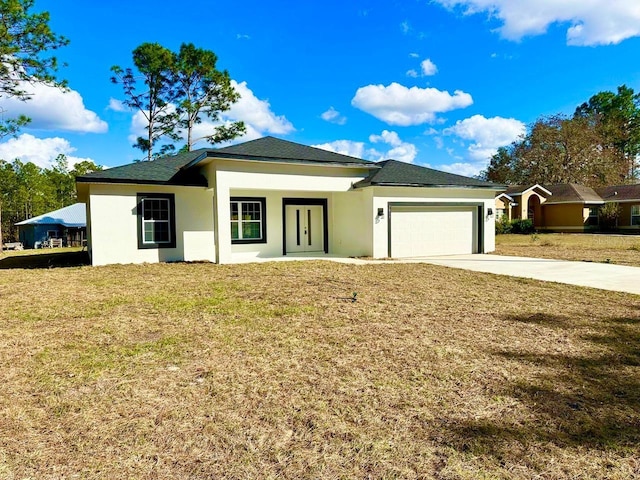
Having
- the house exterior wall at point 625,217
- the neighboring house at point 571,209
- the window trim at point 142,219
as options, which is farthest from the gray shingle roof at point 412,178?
the house exterior wall at point 625,217

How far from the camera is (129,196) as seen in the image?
1308 centimetres

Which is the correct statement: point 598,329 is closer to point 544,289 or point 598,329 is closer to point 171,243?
point 544,289

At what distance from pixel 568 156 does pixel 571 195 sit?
37.2 feet

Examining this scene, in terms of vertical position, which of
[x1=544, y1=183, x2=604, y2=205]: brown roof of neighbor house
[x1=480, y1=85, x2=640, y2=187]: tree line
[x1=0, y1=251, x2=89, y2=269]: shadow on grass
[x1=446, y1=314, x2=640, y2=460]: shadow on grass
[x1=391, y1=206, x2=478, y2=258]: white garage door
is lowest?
[x1=446, y1=314, x2=640, y2=460]: shadow on grass

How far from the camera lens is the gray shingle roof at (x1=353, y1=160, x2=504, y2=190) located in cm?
1462

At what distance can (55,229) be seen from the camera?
35.5m

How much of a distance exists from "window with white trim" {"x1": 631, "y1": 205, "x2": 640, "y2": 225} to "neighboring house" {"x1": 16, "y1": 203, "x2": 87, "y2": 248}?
46.2m

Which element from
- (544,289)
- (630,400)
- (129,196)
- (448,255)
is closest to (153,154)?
(129,196)

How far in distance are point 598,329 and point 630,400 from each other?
245 centimetres

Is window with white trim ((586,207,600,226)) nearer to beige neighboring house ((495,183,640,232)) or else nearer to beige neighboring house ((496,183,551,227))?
beige neighboring house ((495,183,640,232))

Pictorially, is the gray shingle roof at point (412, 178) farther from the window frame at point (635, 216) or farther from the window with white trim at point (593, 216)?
the window frame at point (635, 216)

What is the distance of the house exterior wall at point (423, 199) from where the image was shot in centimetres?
1455

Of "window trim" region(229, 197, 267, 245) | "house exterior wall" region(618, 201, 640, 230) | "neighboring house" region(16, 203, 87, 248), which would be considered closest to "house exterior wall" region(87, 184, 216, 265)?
"window trim" region(229, 197, 267, 245)

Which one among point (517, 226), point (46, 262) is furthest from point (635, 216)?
point (46, 262)
